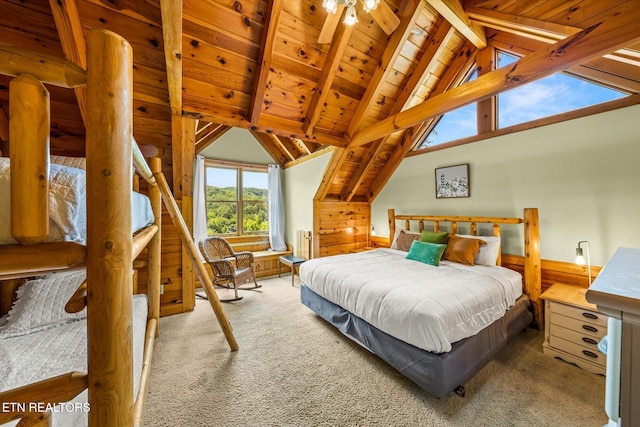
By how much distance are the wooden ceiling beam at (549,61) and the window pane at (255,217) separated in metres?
3.63

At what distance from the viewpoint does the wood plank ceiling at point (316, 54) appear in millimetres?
1790

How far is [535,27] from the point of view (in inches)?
83.0

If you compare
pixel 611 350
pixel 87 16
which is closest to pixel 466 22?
pixel 611 350

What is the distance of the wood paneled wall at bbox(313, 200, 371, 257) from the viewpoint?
435 centimetres

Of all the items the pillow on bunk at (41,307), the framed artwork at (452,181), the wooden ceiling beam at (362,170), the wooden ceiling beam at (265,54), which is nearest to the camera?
the pillow on bunk at (41,307)

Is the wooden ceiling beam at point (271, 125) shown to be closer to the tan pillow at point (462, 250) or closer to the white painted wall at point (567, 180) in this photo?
the white painted wall at point (567, 180)

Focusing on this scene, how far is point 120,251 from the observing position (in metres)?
0.62

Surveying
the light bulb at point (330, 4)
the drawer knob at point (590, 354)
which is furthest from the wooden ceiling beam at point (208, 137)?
the drawer knob at point (590, 354)

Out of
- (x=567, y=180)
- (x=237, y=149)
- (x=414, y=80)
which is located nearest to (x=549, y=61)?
(x=567, y=180)

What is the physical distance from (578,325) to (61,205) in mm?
3310

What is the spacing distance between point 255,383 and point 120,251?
1680 millimetres

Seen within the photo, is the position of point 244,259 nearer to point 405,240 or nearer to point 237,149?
point 237,149

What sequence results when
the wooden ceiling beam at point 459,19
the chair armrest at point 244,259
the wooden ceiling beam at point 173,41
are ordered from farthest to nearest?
the chair armrest at point 244,259 → the wooden ceiling beam at point 459,19 → the wooden ceiling beam at point 173,41

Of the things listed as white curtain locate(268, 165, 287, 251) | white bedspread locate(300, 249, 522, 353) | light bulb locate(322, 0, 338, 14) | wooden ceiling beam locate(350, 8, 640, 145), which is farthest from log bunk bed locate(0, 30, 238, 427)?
white curtain locate(268, 165, 287, 251)
